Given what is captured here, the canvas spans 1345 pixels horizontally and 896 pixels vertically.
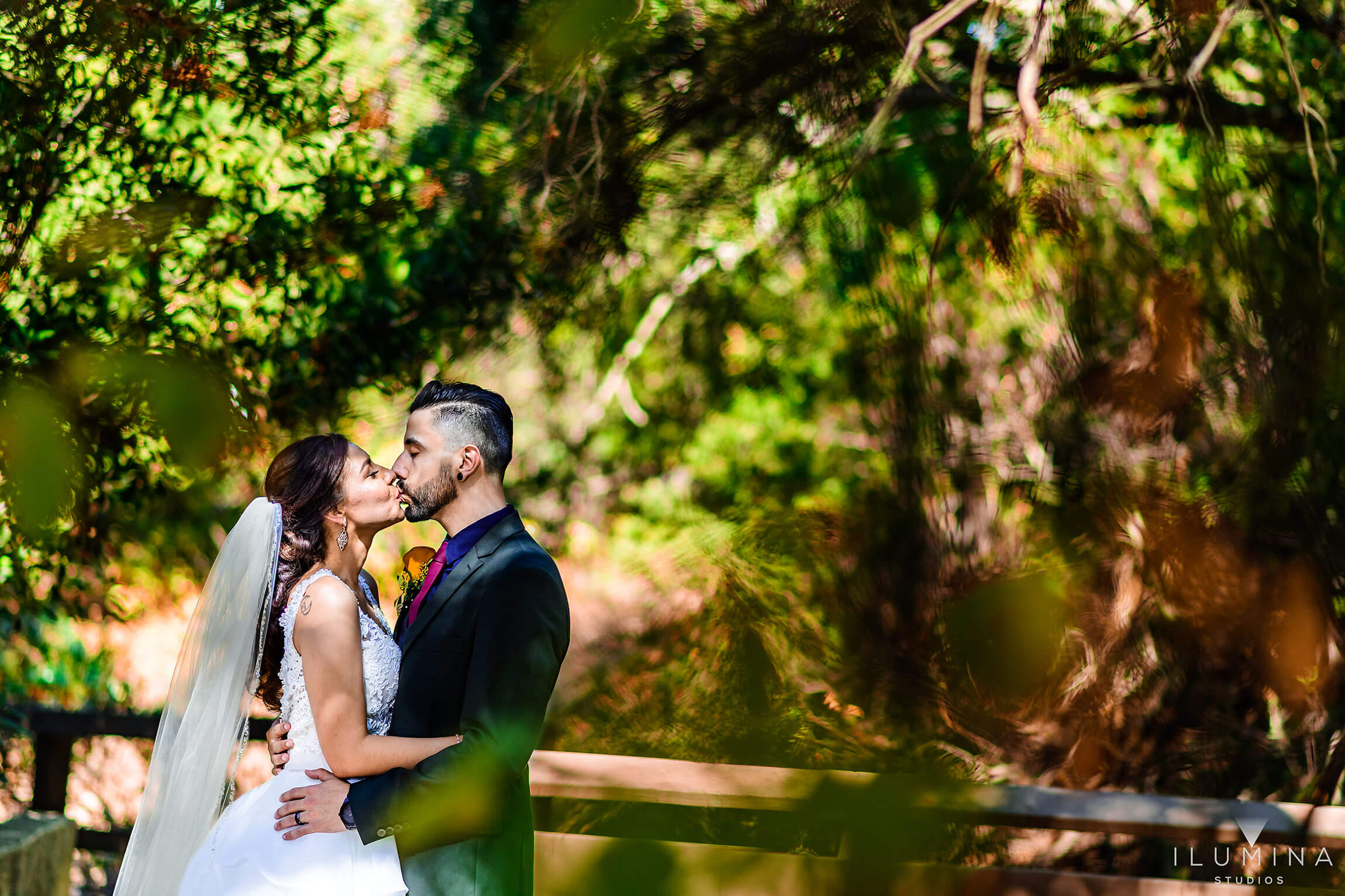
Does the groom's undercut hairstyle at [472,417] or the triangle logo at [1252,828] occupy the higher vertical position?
the groom's undercut hairstyle at [472,417]

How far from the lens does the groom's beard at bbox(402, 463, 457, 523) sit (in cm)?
188

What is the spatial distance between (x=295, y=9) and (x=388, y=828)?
3.20 meters

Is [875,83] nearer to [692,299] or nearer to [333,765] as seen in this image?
[692,299]

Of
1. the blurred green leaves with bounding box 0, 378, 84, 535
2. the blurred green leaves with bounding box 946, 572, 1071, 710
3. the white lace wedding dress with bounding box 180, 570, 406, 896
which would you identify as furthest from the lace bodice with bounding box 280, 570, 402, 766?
the blurred green leaves with bounding box 946, 572, 1071, 710

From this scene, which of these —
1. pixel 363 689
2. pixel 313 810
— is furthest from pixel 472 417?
pixel 313 810

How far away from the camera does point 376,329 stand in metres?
3.85

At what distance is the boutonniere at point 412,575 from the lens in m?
2.16

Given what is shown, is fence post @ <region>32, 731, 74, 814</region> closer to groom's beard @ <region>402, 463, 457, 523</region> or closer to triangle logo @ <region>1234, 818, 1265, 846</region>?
groom's beard @ <region>402, 463, 457, 523</region>

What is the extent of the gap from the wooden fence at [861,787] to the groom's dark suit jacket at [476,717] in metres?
1.01

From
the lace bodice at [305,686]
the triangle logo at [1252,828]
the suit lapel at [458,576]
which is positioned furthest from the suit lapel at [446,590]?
the triangle logo at [1252,828]

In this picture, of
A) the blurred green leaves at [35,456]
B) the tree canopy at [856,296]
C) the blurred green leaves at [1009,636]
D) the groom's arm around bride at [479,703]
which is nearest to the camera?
the groom's arm around bride at [479,703]

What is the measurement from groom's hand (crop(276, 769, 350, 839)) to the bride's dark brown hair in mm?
302

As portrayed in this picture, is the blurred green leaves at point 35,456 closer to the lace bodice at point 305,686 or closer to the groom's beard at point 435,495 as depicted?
the lace bodice at point 305,686

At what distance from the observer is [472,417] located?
74.9 inches
